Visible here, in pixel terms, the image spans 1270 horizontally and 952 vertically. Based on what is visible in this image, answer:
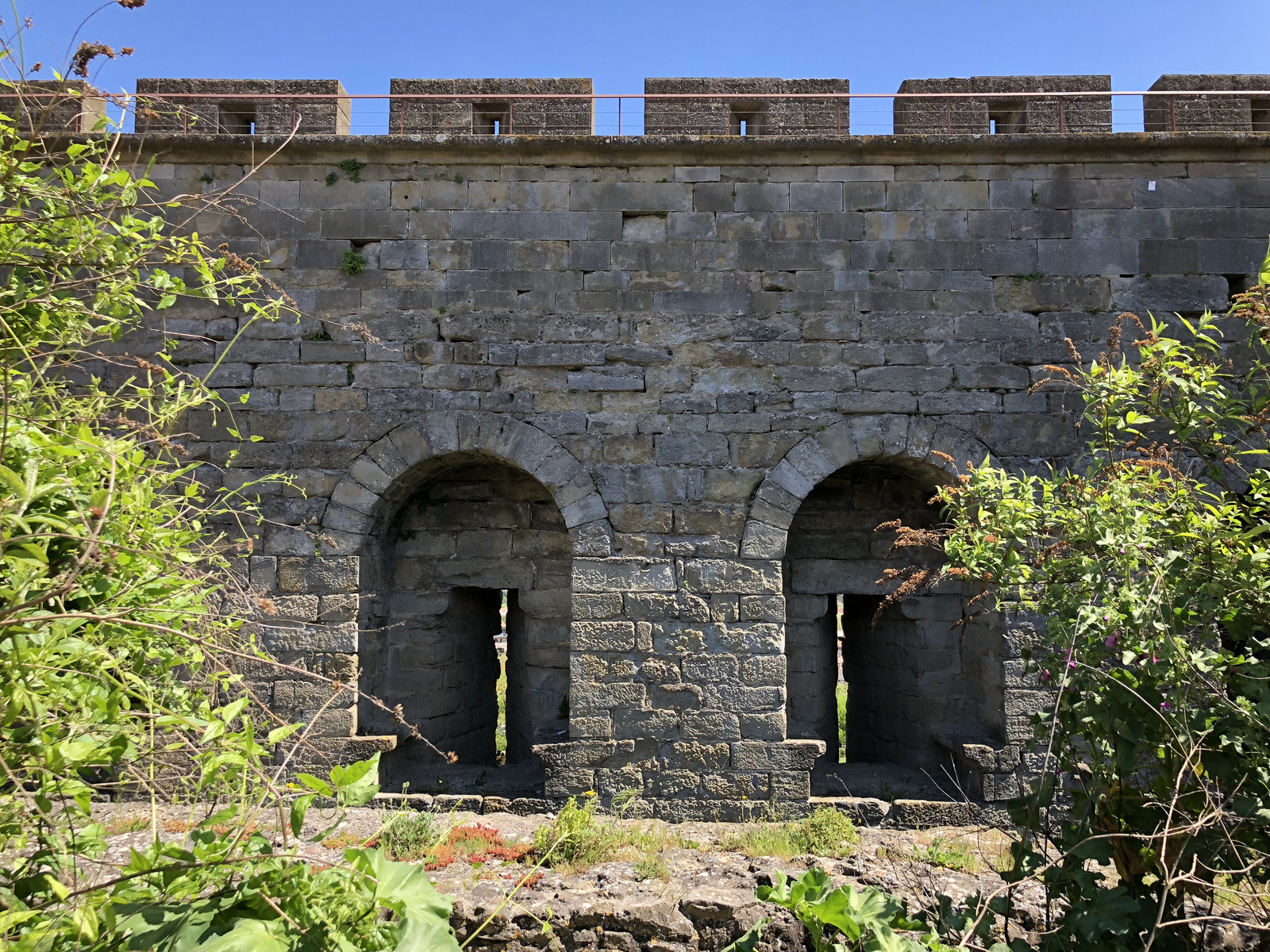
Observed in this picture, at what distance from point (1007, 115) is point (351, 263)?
5.42 meters

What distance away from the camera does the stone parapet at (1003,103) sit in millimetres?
6129

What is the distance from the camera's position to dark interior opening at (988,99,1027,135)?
6.24 m

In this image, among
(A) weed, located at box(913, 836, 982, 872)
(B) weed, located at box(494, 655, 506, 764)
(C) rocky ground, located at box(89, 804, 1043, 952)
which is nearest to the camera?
(C) rocky ground, located at box(89, 804, 1043, 952)

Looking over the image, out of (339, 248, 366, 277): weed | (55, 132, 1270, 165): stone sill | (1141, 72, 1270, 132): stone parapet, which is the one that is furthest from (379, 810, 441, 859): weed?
(1141, 72, 1270, 132): stone parapet

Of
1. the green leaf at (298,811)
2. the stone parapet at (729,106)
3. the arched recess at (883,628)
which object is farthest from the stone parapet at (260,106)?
the green leaf at (298,811)

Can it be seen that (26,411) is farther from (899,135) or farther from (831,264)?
(899,135)

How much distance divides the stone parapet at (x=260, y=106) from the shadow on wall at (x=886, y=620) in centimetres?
502

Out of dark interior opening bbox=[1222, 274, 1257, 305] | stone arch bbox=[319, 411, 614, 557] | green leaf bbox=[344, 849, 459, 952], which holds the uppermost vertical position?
dark interior opening bbox=[1222, 274, 1257, 305]

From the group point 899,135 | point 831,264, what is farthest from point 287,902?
point 899,135

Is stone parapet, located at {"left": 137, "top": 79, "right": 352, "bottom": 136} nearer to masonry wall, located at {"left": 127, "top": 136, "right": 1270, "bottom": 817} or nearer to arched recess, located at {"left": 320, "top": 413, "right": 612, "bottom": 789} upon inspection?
masonry wall, located at {"left": 127, "top": 136, "right": 1270, "bottom": 817}

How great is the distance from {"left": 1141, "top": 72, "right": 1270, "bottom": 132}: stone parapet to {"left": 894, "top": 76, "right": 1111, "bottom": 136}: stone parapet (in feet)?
1.41

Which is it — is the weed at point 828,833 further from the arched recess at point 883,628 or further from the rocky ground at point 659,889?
the arched recess at point 883,628

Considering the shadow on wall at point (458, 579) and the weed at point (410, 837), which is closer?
the weed at point (410, 837)

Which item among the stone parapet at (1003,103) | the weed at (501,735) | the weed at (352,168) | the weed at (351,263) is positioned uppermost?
the stone parapet at (1003,103)
